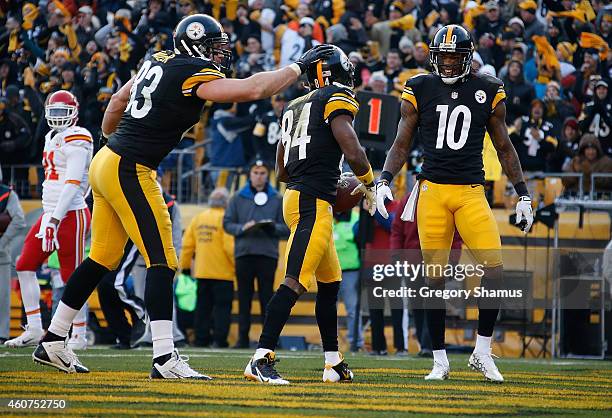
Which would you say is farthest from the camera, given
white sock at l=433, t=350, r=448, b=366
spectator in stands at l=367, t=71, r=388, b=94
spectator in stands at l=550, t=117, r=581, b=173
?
spectator in stands at l=367, t=71, r=388, b=94

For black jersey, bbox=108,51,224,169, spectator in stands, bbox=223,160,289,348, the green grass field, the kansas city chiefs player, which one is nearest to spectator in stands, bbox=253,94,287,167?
spectator in stands, bbox=223,160,289,348

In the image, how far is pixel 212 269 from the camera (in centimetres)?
1339

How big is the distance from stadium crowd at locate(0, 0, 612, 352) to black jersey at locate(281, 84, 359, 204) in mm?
5752

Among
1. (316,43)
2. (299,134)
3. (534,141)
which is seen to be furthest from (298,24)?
(299,134)

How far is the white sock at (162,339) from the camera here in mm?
6918

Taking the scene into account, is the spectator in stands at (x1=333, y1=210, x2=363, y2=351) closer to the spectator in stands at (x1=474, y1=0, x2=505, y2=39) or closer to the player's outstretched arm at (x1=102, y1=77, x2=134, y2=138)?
→ the spectator in stands at (x1=474, y1=0, x2=505, y2=39)

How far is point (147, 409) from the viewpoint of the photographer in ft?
17.8

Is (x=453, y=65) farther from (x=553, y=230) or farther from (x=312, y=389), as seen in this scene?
(x=553, y=230)

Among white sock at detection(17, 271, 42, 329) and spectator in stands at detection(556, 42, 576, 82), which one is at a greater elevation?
spectator in stands at detection(556, 42, 576, 82)

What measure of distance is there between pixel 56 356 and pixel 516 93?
8517 millimetres

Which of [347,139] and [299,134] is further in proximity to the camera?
[299,134]

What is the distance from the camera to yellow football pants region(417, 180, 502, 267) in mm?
7738

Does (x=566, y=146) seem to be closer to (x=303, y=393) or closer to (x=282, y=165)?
(x=282, y=165)

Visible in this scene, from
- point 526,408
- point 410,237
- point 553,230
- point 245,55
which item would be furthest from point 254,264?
point 526,408
